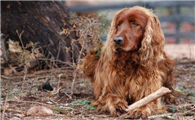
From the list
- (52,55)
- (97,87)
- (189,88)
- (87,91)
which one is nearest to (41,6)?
(52,55)

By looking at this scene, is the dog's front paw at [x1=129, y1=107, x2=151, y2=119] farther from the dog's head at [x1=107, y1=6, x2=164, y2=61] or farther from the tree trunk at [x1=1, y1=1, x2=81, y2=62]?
the tree trunk at [x1=1, y1=1, x2=81, y2=62]

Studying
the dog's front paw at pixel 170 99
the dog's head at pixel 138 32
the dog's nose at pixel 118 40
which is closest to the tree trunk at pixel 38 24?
the dog's front paw at pixel 170 99

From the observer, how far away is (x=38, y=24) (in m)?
6.89

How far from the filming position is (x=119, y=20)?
465 centimetres

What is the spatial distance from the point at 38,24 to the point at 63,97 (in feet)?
6.48

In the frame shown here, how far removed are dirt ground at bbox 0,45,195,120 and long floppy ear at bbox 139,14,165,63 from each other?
2.52 feet

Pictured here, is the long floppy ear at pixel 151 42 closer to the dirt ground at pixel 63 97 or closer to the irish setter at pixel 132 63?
the irish setter at pixel 132 63

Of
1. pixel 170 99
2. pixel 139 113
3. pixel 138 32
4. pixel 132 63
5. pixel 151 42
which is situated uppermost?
pixel 138 32

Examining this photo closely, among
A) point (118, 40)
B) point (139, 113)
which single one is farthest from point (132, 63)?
point (139, 113)

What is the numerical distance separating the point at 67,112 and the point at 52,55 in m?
2.29

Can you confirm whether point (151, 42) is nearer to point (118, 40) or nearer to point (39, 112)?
point (118, 40)

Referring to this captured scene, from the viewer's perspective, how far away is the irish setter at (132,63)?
4527 mm

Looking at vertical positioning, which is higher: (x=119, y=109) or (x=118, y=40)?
(x=118, y=40)

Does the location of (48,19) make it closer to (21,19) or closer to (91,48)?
(21,19)
